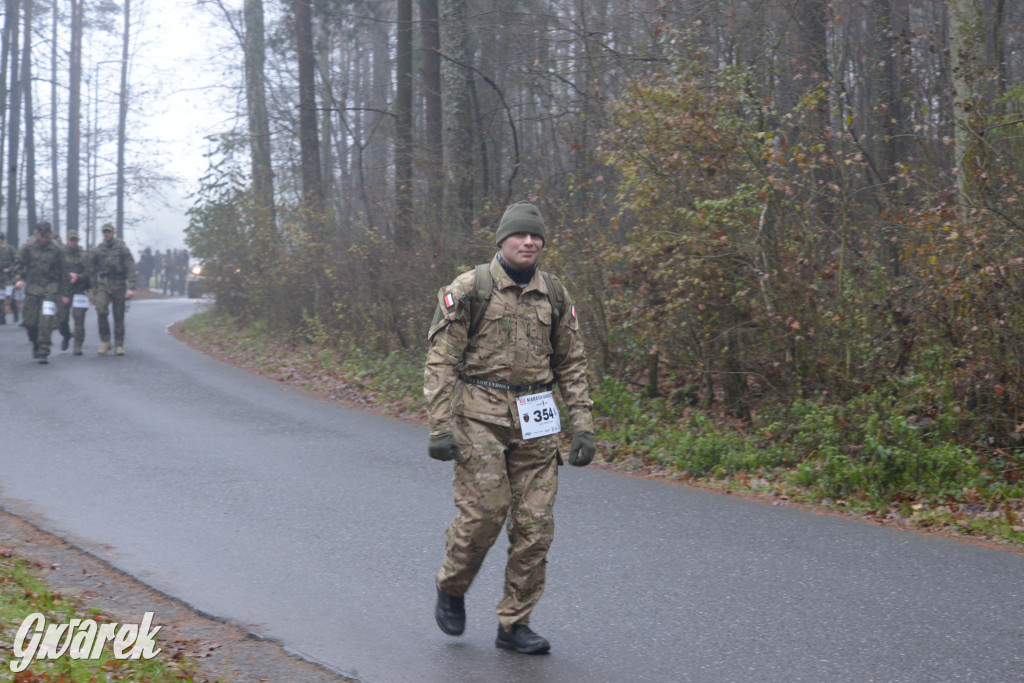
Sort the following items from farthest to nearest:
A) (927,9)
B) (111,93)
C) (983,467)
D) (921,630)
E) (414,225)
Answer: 1. (111,93)
2. (927,9)
3. (414,225)
4. (983,467)
5. (921,630)

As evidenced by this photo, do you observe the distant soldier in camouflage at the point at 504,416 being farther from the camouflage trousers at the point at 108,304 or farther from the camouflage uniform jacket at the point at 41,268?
the camouflage uniform jacket at the point at 41,268

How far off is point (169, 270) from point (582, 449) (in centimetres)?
5672

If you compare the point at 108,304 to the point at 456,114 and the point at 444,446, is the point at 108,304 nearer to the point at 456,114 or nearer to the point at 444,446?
the point at 456,114

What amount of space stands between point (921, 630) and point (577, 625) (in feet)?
5.65

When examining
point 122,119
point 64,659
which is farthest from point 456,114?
point 122,119

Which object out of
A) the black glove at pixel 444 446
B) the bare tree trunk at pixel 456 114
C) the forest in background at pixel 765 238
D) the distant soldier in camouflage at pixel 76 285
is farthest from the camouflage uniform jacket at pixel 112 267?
the black glove at pixel 444 446

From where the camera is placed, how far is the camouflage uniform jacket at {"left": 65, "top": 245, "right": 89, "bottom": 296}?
18281mm

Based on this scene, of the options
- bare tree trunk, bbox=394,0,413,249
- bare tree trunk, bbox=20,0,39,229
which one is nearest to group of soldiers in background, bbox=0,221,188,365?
bare tree trunk, bbox=394,0,413,249

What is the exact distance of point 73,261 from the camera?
18.3m

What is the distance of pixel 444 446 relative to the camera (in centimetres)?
482

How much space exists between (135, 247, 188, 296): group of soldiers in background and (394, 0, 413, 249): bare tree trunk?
38.7 m

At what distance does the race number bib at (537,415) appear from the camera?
194 inches

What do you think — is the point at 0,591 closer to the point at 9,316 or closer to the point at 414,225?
the point at 414,225

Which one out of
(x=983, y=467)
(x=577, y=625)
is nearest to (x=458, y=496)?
(x=577, y=625)
